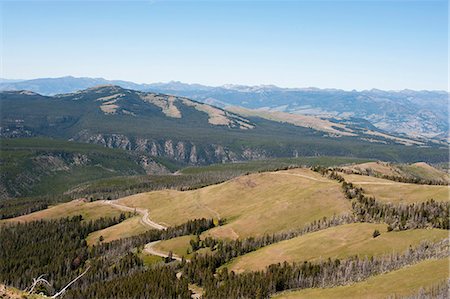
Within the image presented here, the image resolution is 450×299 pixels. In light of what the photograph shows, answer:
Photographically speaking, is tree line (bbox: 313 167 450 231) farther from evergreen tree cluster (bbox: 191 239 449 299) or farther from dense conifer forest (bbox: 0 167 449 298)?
evergreen tree cluster (bbox: 191 239 449 299)

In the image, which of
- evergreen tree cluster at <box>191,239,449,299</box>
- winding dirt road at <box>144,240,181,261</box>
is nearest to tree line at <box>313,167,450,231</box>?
evergreen tree cluster at <box>191,239,449,299</box>

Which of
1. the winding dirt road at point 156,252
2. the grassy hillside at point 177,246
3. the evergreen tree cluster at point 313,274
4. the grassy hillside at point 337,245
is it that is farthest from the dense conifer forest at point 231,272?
the grassy hillside at point 337,245

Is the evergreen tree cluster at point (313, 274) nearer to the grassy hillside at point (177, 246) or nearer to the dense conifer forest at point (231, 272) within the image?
the dense conifer forest at point (231, 272)

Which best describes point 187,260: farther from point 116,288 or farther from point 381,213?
point 381,213

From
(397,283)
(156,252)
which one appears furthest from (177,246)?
(397,283)

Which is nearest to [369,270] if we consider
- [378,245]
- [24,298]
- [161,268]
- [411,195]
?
[378,245]
